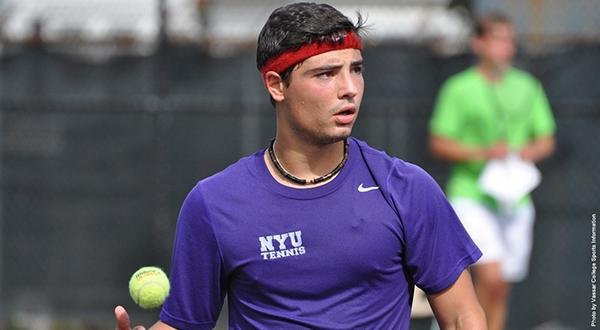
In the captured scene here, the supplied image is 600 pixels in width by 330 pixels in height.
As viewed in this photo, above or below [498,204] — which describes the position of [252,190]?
above

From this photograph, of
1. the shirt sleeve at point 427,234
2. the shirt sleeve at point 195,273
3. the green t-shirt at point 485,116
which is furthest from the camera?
the green t-shirt at point 485,116

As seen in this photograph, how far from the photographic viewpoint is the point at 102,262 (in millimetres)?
9859

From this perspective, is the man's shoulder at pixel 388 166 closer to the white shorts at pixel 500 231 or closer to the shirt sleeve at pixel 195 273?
the shirt sleeve at pixel 195 273

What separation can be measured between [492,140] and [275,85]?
450cm

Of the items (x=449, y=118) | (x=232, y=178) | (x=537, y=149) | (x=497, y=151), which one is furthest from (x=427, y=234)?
(x=537, y=149)

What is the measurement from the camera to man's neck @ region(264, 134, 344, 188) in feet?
13.1

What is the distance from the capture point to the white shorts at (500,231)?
8203mm

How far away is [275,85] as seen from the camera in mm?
4051

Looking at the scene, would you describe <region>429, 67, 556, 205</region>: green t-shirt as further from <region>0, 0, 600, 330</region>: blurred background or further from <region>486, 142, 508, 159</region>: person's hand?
<region>0, 0, 600, 330</region>: blurred background

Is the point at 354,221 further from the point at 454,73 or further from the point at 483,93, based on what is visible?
the point at 454,73

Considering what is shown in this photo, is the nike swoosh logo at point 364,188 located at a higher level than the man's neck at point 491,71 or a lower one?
lower

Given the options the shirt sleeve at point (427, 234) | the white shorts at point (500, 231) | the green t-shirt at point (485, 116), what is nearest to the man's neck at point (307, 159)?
the shirt sleeve at point (427, 234)

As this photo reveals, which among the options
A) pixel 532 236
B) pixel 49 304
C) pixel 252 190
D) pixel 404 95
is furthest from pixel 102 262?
pixel 252 190

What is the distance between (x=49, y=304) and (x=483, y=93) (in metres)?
3.85
